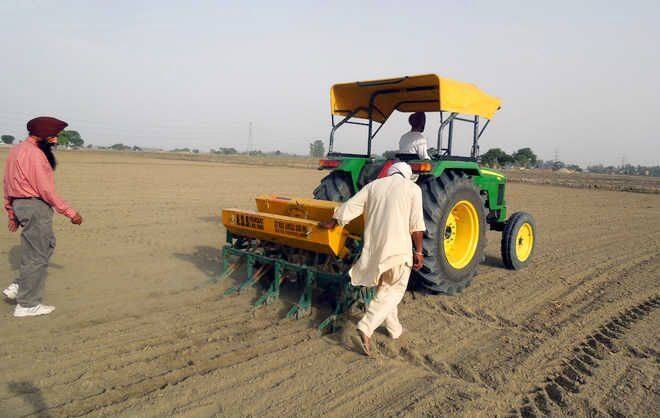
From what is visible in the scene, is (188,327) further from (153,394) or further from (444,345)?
(444,345)

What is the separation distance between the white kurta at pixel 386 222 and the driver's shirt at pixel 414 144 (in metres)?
1.65

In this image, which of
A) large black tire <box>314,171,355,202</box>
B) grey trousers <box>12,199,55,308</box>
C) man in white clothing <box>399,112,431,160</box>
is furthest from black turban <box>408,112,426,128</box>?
grey trousers <box>12,199,55,308</box>

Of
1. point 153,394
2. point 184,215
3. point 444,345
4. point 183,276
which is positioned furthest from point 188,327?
point 184,215

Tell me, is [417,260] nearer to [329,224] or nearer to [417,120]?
[329,224]

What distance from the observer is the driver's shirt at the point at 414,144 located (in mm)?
5145

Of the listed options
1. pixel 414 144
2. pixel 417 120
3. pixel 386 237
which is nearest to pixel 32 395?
pixel 386 237

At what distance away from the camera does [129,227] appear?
810cm

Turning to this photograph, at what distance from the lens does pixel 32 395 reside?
2777 mm

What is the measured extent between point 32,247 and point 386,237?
10.0 ft

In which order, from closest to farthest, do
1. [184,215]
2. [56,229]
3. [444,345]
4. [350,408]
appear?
[350,408], [444,345], [56,229], [184,215]

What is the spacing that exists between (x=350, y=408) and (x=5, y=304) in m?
3.46

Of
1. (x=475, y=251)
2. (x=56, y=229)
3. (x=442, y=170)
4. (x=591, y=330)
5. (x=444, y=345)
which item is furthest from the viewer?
(x=56, y=229)

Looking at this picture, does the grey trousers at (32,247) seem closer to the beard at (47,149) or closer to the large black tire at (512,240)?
the beard at (47,149)

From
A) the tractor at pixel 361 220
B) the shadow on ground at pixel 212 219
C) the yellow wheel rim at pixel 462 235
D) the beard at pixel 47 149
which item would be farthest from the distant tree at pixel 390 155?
the shadow on ground at pixel 212 219
